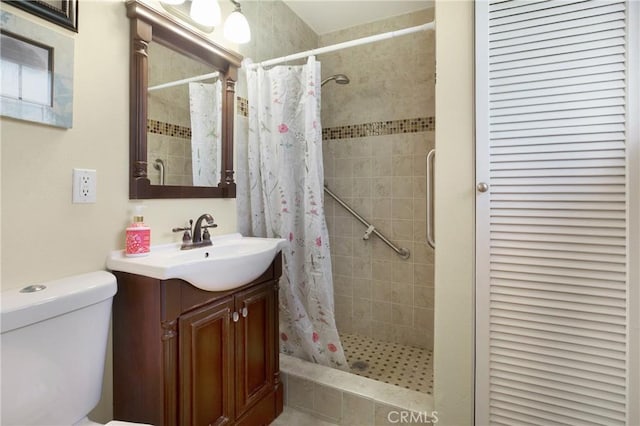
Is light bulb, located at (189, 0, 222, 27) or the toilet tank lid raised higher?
light bulb, located at (189, 0, 222, 27)

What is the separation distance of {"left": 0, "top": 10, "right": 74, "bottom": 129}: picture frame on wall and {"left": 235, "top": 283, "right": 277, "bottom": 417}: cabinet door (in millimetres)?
927

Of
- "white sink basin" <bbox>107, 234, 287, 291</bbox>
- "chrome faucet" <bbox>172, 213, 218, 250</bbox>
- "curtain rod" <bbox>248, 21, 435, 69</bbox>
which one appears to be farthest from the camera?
"curtain rod" <bbox>248, 21, 435, 69</bbox>

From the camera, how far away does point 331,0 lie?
2.23 metres

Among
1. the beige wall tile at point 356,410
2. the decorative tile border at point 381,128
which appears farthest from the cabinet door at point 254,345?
the decorative tile border at point 381,128

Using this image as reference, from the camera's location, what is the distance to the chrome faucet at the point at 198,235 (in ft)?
4.56

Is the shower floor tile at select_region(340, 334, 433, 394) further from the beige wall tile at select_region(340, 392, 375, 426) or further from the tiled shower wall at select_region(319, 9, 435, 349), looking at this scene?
the beige wall tile at select_region(340, 392, 375, 426)

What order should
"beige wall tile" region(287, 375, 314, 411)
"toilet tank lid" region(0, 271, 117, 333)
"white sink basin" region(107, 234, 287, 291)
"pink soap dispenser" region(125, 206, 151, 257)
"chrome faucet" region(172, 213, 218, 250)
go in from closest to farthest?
"toilet tank lid" region(0, 271, 117, 333)
"white sink basin" region(107, 234, 287, 291)
"pink soap dispenser" region(125, 206, 151, 257)
"chrome faucet" region(172, 213, 218, 250)
"beige wall tile" region(287, 375, 314, 411)

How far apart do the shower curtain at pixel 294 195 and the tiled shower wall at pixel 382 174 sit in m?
0.76

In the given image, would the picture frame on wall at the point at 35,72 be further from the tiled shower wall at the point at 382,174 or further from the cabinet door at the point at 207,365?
the tiled shower wall at the point at 382,174

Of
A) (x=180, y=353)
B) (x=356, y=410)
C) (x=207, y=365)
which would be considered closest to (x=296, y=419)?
(x=356, y=410)

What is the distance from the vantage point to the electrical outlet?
105 centimetres

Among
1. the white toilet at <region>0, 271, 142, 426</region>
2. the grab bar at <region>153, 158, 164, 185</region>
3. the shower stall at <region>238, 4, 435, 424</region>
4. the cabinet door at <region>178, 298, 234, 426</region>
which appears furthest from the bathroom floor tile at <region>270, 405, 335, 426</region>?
the grab bar at <region>153, 158, 164, 185</region>

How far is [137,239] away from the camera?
1154 mm

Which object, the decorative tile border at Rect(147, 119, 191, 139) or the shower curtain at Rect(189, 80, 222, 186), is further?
the shower curtain at Rect(189, 80, 222, 186)
